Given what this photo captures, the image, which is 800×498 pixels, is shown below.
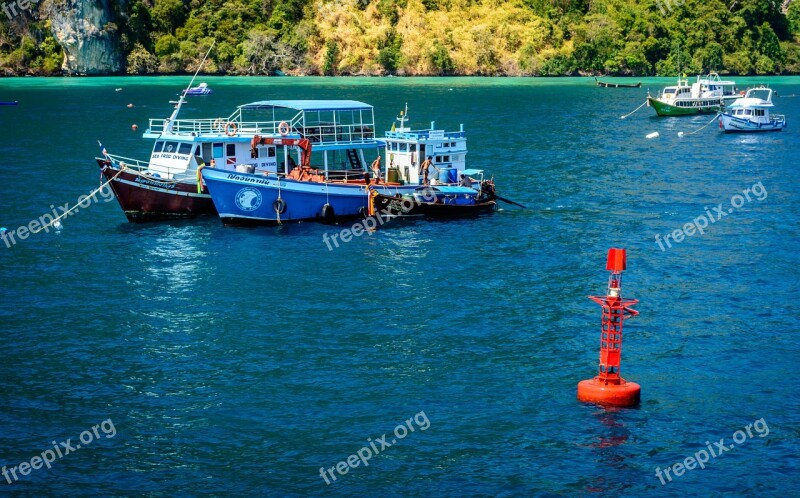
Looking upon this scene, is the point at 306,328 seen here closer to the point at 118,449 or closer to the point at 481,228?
the point at 118,449

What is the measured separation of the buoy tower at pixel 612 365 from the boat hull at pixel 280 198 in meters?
32.0

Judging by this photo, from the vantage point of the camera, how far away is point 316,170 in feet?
228

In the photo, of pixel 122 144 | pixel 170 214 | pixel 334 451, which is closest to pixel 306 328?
pixel 334 451

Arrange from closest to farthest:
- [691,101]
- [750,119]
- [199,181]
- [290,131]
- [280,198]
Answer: [280,198], [199,181], [290,131], [750,119], [691,101]

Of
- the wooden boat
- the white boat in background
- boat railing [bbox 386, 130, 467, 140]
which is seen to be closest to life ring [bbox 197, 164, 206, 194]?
the wooden boat

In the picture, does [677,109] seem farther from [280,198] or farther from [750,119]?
[280,198]

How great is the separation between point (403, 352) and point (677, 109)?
119 metres

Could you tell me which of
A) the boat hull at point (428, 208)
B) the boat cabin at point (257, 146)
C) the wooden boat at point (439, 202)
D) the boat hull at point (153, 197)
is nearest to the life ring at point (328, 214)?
the boat cabin at point (257, 146)

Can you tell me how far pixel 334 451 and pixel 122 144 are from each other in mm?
82463

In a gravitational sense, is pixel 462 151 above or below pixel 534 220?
above

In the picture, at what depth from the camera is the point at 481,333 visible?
44.8m

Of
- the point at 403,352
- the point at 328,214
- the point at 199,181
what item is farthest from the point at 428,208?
the point at 403,352

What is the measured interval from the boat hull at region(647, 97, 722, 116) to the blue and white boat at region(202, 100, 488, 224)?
81219 millimetres

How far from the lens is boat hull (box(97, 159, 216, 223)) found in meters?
65.6
